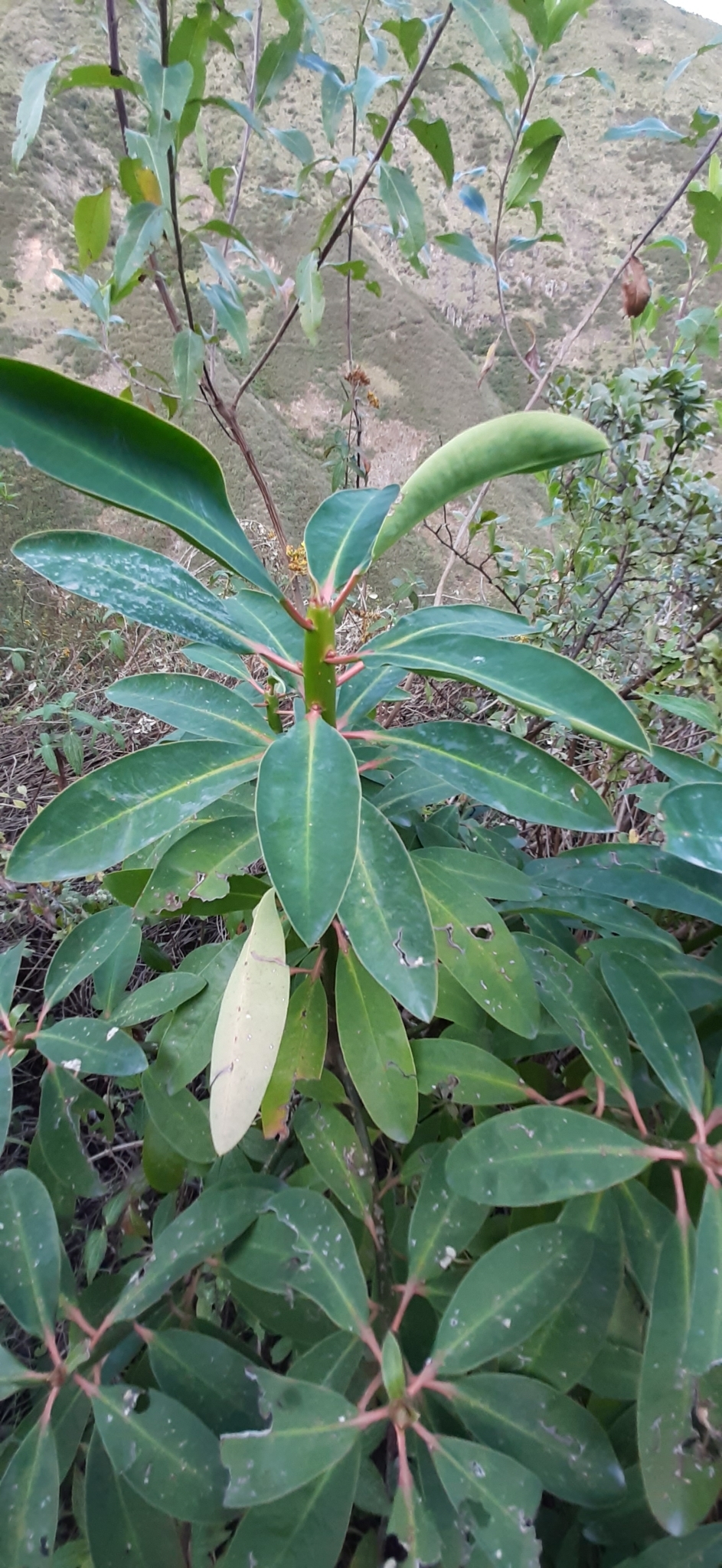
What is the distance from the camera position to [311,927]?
1.14 feet

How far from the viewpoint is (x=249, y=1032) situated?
0.44 m

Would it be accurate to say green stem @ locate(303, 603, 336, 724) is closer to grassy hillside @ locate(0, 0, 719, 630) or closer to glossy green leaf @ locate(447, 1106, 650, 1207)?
glossy green leaf @ locate(447, 1106, 650, 1207)

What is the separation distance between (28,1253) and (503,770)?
0.50 m

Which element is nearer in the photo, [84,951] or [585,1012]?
[585,1012]

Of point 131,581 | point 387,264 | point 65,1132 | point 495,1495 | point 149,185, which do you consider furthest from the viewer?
point 387,264

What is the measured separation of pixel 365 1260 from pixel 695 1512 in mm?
243

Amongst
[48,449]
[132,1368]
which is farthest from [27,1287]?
[48,449]

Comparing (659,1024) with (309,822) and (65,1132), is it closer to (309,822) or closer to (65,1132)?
(309,822)

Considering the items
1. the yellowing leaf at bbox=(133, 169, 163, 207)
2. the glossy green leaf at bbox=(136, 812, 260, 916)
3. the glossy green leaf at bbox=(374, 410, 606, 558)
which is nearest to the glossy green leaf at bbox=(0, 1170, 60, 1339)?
the glossy green leaf at bbox=(136, 812, 260, 916)

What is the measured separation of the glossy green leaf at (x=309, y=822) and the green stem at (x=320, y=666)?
52 mm

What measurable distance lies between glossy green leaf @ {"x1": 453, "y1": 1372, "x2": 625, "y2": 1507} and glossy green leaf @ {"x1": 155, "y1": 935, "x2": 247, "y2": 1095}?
278 mm

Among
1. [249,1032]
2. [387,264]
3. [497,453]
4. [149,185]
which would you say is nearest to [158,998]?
[249,1032]

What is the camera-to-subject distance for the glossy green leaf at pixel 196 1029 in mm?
549

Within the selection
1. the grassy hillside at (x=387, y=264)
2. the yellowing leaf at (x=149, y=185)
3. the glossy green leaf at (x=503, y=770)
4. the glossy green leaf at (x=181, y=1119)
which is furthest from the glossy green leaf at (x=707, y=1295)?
the grassy hillside at (x=387, y=264)
